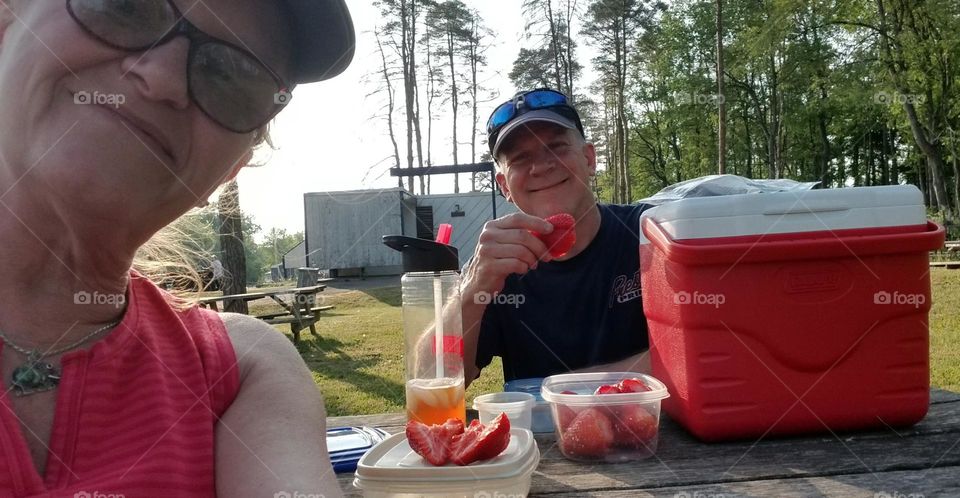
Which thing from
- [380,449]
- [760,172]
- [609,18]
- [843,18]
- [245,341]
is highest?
[609,18]

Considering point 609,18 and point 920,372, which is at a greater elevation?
point 609,18

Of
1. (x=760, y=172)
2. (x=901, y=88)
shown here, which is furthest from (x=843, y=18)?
(x=760, y=172)

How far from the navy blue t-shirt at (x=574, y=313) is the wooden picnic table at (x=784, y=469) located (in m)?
0.91

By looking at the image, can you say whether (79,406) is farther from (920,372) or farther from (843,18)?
(843,18)

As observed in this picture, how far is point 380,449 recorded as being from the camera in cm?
124

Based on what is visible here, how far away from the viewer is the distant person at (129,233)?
0.83 meters

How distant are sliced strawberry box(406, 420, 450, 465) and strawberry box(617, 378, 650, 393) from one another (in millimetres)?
521

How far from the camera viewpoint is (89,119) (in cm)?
83

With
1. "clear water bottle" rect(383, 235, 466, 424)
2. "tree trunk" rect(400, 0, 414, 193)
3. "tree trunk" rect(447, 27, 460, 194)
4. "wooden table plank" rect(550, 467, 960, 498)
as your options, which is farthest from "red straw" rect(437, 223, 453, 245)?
"tree trunk" rect(447, 27, 460, 194)

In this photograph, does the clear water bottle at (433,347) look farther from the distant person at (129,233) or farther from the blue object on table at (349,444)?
the distant person at (129,233)

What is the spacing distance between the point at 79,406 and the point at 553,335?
1848mm

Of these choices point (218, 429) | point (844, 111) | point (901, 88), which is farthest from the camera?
point (844, 111)

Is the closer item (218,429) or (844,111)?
(218,429)

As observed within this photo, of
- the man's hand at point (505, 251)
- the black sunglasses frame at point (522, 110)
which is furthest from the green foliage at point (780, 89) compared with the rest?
the man's hand at point (505, 251)
